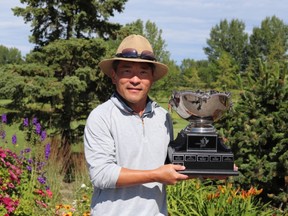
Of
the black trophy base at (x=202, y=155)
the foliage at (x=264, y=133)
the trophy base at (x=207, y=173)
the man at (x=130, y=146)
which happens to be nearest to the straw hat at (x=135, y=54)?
the man at (x=130, y=146)

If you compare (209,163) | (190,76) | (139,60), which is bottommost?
(209,163)

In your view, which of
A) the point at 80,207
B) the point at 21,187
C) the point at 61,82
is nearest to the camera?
the point at 21,187

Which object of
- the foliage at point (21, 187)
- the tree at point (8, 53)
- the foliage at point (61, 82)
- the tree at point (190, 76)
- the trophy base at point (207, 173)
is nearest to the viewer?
the trophy base at point (207, 173)

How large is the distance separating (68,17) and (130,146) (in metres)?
12.2

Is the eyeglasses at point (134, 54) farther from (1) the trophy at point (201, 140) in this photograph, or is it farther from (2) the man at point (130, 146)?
(1) the trophy at point (201, 140)

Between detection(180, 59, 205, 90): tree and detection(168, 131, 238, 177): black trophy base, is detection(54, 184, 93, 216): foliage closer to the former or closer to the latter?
detection(168, 131, 238, 177): black trophy base

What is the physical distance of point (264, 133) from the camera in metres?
6.46

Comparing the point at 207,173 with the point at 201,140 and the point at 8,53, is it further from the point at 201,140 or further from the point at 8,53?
the point at 8,53

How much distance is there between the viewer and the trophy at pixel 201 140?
2469 millimetres

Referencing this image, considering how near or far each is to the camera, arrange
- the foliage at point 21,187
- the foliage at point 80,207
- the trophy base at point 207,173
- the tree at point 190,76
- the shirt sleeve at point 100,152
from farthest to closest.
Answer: the tree at point 190,76, the foliage at point 80,207, the foliage at point 21,187, the trophy base at point 207,173, the shirt sleeve at point 100,152

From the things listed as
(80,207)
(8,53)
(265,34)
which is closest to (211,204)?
(80,207)

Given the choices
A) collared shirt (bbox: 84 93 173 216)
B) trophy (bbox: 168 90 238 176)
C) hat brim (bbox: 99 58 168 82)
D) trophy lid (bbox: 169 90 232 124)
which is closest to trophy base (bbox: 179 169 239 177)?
trophy (bbox: 168 90 238 176)

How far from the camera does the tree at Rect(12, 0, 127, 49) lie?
13320mm

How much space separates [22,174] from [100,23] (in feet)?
27.5
